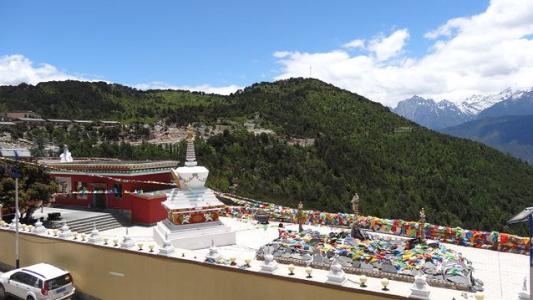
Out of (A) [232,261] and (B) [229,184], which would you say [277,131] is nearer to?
(B) [229,184]

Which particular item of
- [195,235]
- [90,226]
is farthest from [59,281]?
[90,226]

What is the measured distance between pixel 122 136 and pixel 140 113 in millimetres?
23858

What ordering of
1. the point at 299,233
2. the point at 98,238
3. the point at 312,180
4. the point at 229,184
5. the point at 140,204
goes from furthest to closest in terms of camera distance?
the point at 312,180 → the point at 229,184 → the point at 140,204 → the point at 299,233 → the point at 98,238

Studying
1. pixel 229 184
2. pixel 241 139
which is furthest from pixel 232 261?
pixel 241 139

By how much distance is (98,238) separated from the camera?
518 inches

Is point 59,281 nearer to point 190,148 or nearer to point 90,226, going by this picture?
point 190,148

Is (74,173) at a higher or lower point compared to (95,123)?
lower

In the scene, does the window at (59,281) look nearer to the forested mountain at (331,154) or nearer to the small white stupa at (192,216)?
the small white stupa at (192,216)

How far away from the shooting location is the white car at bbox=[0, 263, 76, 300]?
12.5 meters

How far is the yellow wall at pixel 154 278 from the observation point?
939 cm

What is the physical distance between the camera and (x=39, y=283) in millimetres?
12555

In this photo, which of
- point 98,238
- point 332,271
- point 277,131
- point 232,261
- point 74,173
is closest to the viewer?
point 332,271

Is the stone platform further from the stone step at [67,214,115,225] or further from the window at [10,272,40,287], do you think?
the stone step at [67,214,115,225]

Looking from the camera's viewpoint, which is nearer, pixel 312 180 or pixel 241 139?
pixel 312 180
